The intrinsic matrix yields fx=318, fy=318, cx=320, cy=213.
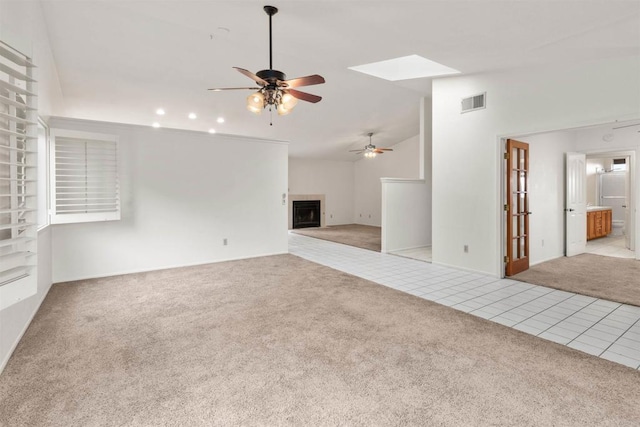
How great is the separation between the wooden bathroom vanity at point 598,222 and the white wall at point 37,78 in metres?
9.49

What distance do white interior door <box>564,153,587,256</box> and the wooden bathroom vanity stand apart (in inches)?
65.9

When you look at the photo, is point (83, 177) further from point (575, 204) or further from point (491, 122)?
point (575, 204)

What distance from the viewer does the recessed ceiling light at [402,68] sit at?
510 cm

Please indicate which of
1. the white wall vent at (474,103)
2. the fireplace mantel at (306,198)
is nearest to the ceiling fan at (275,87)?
the white wall vent at (474,103)

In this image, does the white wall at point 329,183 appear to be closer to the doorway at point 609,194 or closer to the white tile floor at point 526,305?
the white tile floor at point 526,305

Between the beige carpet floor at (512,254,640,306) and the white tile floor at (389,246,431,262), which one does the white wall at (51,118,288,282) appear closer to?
the white tile floor at (389,246,431,262)

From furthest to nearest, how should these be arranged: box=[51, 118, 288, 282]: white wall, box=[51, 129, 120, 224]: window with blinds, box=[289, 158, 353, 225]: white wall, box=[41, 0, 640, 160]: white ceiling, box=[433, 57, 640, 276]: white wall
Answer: box=[289, 158, 353, 225]: white wall < box=[51, 118, 288, 282]: white wall < box=[51, 129, 120, 224]: window with blinds < box=[433, 57, 640, 276]: white wall < box=[41, 0, 640, 160]: white ceiling

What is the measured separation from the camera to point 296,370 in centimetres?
214

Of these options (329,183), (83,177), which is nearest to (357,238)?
(329,183)

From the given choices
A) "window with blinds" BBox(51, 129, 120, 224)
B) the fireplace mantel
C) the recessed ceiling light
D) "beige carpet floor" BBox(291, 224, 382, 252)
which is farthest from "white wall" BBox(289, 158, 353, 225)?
"window with blinds" BBox(51, 129, 120, 224)

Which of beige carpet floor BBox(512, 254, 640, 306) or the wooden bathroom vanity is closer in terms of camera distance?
beige carpet floor BBox(512, 254, 640, 306)

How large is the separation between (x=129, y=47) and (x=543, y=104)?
5.20 m

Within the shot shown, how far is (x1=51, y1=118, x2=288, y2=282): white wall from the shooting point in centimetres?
449

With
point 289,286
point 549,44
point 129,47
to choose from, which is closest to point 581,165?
point 549,44
